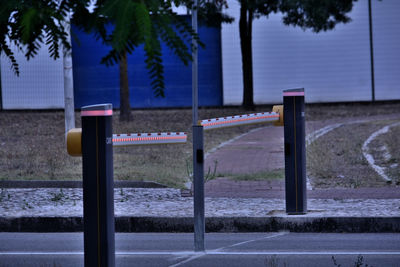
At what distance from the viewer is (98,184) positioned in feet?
14.6

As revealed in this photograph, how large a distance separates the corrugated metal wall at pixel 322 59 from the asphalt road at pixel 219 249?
2970cm

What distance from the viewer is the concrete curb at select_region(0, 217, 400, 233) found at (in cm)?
798

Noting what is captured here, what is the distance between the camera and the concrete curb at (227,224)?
7.98 metres

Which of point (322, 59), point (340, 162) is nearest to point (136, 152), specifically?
point (340, 162)

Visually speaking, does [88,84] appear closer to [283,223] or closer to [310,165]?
[310,165]

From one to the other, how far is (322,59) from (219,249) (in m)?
31.7

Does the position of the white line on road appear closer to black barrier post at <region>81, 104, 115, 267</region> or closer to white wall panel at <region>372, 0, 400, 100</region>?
black barrier post at <region>81, 104, 115, 267</region>

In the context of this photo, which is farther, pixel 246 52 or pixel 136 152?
pixel 246 52

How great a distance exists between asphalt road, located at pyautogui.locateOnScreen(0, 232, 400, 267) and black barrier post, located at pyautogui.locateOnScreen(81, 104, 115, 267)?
1679 millimetres

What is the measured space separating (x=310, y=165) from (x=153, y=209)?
19.3ft

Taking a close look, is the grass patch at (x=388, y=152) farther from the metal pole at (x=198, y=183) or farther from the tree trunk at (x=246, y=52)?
the tree trunk at (x=246, y=52)

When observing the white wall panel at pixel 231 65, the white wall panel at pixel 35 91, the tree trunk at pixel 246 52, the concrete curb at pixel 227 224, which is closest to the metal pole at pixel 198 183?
the concrete curb at pixel 227 224

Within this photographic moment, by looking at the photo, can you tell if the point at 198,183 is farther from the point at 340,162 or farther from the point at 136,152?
the point at 136,152

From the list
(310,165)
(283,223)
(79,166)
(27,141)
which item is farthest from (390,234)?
(27,141)
